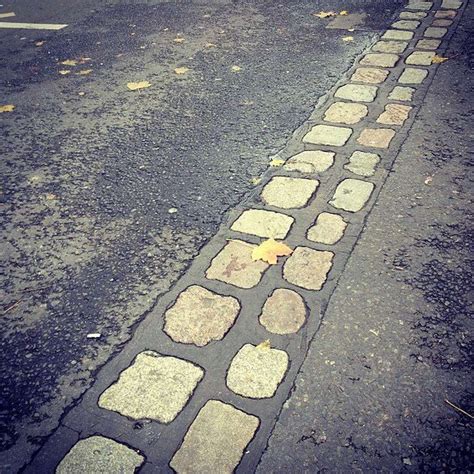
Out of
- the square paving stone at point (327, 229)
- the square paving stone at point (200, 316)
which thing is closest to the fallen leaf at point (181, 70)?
the square paving stone at point (327, 229)

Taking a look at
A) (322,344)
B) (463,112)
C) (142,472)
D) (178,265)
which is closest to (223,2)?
(463,112)

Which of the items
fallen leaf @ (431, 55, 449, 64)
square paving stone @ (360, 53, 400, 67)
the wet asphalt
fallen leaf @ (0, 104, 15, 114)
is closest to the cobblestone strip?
the wet asphalt

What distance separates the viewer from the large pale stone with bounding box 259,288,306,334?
1987 mm

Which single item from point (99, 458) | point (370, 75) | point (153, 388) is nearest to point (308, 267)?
point (153, 388)

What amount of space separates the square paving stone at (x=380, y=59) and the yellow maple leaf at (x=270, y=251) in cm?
276

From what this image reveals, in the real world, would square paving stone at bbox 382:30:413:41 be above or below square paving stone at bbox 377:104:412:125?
above

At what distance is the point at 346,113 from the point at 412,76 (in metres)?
0.96

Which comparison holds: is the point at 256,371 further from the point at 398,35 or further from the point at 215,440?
the point at 398,35

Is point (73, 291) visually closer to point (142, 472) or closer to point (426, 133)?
point (142, 472)

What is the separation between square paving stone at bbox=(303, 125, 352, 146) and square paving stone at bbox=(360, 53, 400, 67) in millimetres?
1336

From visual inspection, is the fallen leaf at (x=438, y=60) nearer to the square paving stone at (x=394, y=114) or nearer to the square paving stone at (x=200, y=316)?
the square paving stone at (x=394, y=114)

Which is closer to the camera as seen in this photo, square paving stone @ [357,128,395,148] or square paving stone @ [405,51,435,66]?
square paving stone @ [357,128,395,148]

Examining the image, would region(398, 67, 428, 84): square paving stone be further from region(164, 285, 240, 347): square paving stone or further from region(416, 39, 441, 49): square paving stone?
region(164, 285, 240, 347): square paving stone

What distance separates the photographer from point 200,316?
6.73ft
